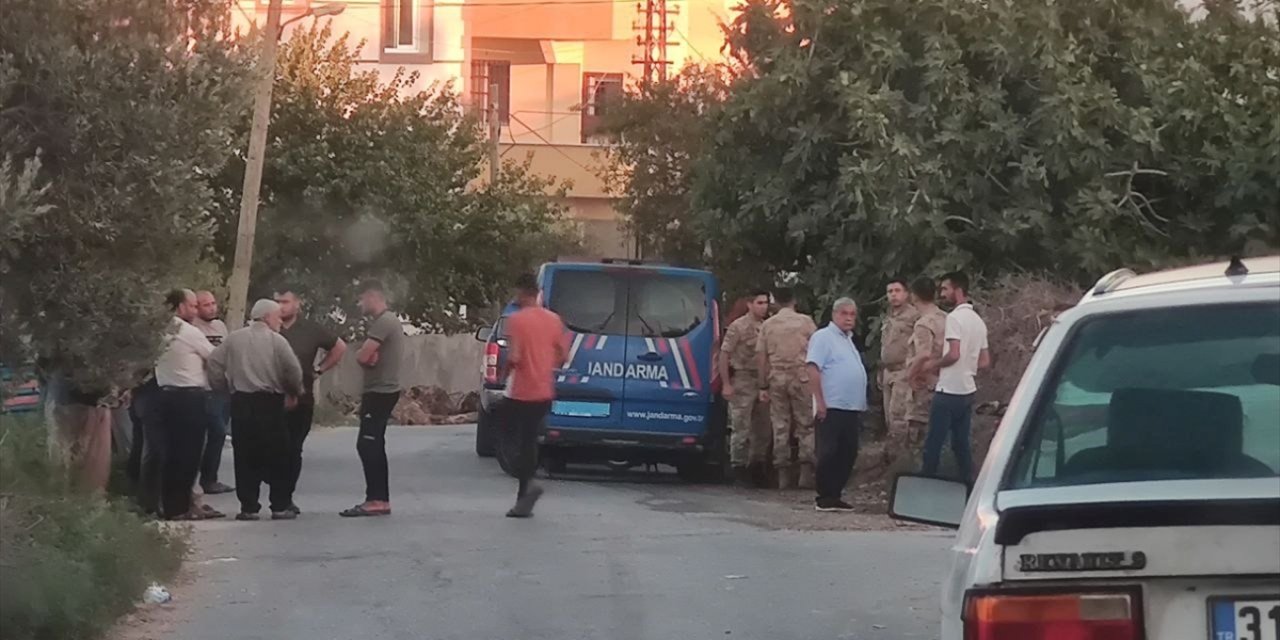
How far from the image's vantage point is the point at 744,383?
A: 16.3m

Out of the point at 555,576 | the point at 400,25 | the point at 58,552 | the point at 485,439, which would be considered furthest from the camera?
the point at 400,25

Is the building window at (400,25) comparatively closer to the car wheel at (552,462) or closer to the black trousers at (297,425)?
the car wheel at (552,462)

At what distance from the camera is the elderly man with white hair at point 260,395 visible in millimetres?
A: 13031

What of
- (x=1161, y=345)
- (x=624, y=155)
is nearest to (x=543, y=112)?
(x=624, y=155)

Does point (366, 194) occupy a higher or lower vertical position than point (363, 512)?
higher

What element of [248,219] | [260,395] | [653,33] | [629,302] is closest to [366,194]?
[248,219]

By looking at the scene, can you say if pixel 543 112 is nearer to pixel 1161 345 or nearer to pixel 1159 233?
pixel 1159 233

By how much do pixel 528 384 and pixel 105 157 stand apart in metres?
4.19

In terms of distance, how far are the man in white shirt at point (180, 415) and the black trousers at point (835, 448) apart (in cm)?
447

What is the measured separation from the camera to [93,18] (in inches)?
371

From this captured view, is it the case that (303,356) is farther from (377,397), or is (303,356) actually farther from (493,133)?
(493,133)

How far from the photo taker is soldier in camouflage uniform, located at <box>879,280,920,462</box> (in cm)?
1466

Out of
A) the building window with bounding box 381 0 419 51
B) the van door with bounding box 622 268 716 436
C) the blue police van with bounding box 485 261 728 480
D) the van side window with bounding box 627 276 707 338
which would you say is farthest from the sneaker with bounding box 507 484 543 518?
the building window with bounding box 381 0 419 51

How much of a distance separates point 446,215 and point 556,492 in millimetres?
17860
